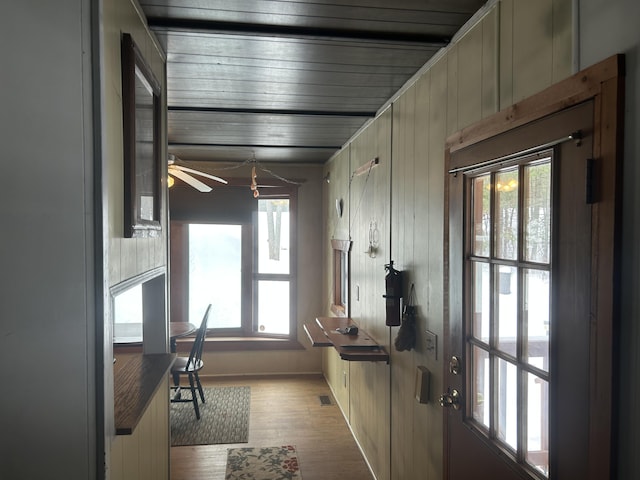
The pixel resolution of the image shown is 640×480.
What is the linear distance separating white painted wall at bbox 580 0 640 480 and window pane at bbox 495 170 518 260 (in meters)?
0.44

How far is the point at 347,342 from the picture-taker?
10.6 ft

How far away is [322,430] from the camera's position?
13.3 feet

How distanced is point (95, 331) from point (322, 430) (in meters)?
3.24

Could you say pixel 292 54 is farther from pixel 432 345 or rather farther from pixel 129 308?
pixel 129 308

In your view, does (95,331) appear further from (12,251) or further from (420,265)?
(420,265)

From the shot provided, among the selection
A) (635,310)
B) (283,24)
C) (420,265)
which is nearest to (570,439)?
(635,310)

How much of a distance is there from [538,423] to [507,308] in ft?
1.17

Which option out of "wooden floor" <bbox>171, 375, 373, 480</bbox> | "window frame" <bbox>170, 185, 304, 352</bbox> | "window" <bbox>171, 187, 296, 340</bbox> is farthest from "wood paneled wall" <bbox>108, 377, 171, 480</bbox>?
"window" <bbox>171, 187, 296, 340</bbox>

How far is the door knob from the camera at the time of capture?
1835 millimetres

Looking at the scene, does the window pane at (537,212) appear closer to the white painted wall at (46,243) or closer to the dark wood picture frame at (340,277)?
the white painted wall at (46,243)

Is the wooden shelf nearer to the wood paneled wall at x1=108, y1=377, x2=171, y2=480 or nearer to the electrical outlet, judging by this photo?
the electrical outlet

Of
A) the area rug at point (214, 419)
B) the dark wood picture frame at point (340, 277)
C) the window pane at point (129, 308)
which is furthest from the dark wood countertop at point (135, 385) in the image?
the dark wood picture frame at point (340, 277)

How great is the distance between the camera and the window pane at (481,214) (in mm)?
1645

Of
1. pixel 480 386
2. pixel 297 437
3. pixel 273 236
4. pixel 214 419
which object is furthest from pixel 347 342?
pixel 273 236
